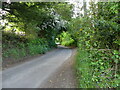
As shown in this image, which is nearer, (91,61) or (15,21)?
(91,61)

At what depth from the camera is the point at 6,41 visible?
3.25 metres

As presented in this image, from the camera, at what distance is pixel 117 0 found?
1.04 metres

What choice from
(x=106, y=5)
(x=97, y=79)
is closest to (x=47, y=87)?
(x=97, y=79)

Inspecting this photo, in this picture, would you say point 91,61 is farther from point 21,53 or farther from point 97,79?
point 21,53

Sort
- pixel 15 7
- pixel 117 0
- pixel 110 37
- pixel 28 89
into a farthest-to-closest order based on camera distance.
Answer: pixel 15 7 < pixel 28 89 < pixel 110 37 < pixel 117 0

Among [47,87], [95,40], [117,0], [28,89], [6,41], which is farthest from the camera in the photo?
[6,41]

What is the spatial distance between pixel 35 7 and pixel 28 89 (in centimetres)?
279

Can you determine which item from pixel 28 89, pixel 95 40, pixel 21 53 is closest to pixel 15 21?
pixel 21 53

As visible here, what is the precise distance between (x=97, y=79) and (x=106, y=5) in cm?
99

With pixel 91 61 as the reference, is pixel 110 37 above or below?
above

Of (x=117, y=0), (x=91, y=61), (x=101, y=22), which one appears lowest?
(x=91, y=61)

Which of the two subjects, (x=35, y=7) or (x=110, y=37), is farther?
(x=35, y=7)

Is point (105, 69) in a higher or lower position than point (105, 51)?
lower

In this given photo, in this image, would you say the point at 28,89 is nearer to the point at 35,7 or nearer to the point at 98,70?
the point at 98,70
